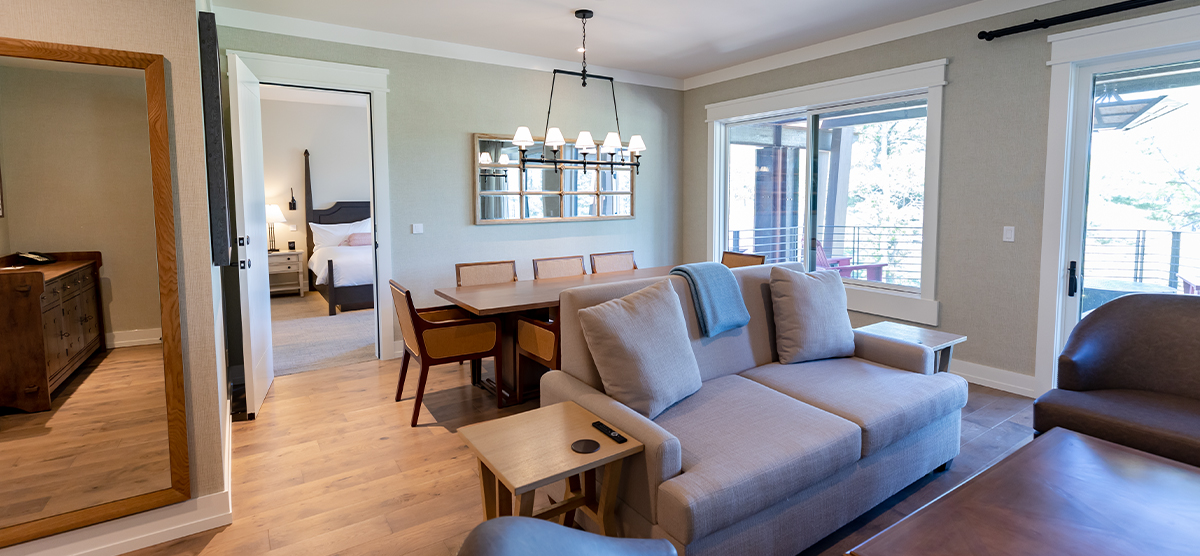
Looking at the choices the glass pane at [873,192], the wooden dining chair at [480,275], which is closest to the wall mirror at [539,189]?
the wooden dining chair at [480,275]

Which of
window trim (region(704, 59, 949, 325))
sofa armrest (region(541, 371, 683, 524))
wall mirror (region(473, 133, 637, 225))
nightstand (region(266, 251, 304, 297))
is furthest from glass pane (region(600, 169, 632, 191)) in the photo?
nightstand (region(266, 251, 304, 297))

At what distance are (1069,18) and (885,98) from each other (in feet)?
4.15

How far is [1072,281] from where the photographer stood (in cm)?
362

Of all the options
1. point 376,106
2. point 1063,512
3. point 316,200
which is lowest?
point 1063,512

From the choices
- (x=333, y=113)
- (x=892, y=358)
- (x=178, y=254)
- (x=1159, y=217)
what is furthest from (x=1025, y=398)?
(x=333, y=113)

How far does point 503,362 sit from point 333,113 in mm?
5879

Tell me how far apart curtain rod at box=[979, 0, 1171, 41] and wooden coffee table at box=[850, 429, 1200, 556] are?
2652mm

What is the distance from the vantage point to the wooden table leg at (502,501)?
186 centimetres

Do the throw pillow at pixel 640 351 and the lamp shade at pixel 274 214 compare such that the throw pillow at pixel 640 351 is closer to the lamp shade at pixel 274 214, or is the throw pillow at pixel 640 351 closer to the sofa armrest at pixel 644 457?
the sofa armrest at pixel 644 457

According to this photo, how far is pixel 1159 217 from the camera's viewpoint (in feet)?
11.0

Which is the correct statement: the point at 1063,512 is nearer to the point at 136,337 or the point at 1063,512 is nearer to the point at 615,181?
the point at 136,337

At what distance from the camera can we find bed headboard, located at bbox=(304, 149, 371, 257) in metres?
7.94

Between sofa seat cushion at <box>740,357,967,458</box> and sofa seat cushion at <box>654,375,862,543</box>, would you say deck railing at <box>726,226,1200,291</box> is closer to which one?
sofa seat cushion at <box>740,357,967,458</box>

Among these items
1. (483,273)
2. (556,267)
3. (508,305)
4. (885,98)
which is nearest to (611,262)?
(556,267)
